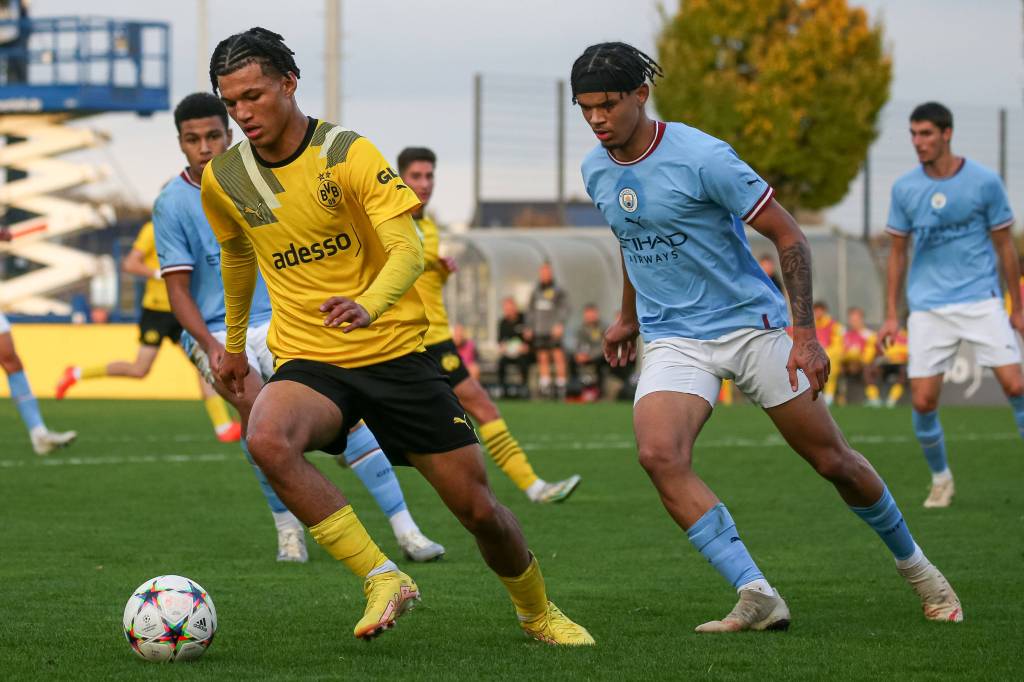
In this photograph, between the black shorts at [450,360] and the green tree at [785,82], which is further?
the green tree at [785,82]

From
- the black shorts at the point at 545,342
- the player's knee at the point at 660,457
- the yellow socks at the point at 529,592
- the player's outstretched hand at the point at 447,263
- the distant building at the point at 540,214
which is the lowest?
the black shorts at the point at 545,342

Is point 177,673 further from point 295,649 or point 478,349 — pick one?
point 478,349

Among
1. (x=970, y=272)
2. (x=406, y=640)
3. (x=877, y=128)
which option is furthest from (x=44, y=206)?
(x=406, y=640)

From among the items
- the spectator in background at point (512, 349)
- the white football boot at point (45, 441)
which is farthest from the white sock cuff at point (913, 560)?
the spectator in background at point (512, 349)

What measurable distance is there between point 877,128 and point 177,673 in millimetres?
33470

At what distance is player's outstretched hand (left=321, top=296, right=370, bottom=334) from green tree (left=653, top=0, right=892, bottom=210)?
3138cm

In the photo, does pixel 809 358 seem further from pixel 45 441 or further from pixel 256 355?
pixel 45 441

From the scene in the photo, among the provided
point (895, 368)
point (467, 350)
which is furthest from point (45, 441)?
point (895, 368)

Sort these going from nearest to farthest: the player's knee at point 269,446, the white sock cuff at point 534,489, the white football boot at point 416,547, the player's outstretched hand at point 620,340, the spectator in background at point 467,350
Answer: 1. the player's knee at point 269,446
2. the player's outstretched hand at point 620,340
3. the white football boot at point 416,547
4. the white sock cuff at point 534,489
5. the spectator in background at point 467,350

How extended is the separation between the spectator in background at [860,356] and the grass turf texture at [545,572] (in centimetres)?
1019

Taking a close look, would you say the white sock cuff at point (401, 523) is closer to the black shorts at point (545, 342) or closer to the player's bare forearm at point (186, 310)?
the player's bare forearm at point (186, 310)

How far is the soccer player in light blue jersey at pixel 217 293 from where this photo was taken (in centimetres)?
786

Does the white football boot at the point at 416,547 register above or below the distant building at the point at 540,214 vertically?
below

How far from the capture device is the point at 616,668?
17.3 ft
